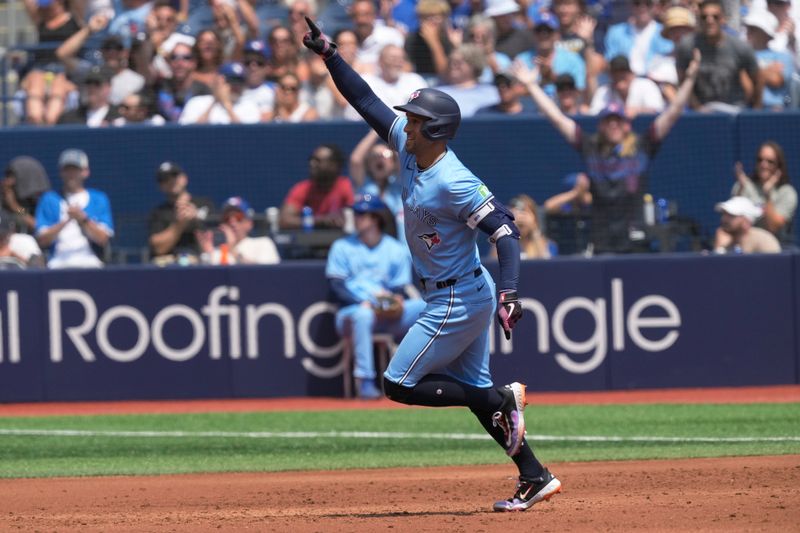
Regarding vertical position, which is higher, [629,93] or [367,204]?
[629,93]

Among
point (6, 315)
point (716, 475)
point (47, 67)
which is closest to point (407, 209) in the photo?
point (716, 475)

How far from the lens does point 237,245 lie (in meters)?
13.1

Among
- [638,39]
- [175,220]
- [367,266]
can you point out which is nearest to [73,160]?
[175,220]

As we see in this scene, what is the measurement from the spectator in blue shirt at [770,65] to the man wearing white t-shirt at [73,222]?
6658mm

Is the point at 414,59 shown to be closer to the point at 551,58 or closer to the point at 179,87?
the point at 551,58

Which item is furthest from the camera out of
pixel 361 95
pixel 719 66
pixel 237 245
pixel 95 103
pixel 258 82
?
pixel 95 103

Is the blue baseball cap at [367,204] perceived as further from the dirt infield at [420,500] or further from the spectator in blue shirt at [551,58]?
the dirt infield at [420,500]

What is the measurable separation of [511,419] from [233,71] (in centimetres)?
812

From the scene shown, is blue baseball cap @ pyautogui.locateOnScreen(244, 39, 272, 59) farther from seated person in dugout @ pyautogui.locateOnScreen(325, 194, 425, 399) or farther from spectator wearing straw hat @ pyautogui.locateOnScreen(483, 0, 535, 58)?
seated person in dugout @ pyautogui.locateOnScreen(325, 194, 425, 399)

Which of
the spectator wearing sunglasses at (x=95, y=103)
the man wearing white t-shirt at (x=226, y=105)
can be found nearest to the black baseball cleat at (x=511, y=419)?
the man wearing white t-shirt at (x=226, y=105)

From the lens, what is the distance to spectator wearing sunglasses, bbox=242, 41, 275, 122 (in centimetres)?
1419

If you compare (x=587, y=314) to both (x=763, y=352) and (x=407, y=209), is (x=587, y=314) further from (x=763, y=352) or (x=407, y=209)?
(x=407, y=209)

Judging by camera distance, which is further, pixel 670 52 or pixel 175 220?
pixel 670 52

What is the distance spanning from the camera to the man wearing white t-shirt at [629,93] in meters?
13.6
